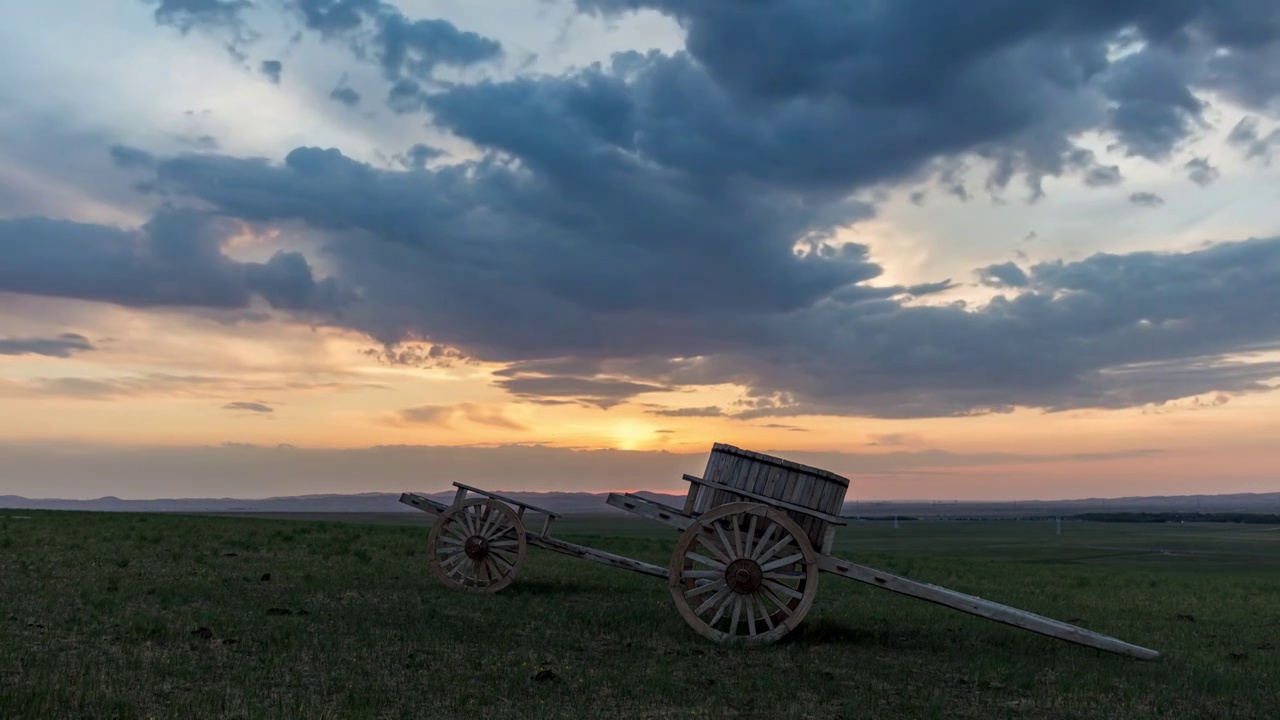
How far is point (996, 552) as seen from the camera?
6147 cm

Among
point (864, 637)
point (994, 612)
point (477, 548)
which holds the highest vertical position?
point (477, 548)

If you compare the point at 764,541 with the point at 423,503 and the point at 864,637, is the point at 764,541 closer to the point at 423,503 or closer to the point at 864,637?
the point at 864,637

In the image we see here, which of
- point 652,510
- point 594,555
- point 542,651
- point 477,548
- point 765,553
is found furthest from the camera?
point 477,548

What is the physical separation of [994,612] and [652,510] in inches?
A: 203

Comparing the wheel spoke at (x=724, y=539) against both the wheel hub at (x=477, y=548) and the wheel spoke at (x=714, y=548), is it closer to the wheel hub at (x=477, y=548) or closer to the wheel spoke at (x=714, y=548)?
the wheel spoke at (x=714, y=548)

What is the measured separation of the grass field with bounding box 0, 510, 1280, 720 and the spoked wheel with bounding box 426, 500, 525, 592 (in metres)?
0.66

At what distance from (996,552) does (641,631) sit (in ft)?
176

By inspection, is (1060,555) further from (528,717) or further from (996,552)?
(528,717)

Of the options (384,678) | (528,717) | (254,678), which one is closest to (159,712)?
(254,678)

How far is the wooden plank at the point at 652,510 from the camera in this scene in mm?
14242

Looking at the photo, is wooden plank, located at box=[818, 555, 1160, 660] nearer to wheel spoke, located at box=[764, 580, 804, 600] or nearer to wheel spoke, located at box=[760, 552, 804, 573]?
wheel spoke, located at box=[760, 552, 804, 573]

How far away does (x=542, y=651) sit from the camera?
12.1 m

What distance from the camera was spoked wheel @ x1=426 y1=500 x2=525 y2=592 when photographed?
60.4ft

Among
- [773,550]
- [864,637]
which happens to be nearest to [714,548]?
[773,550]
